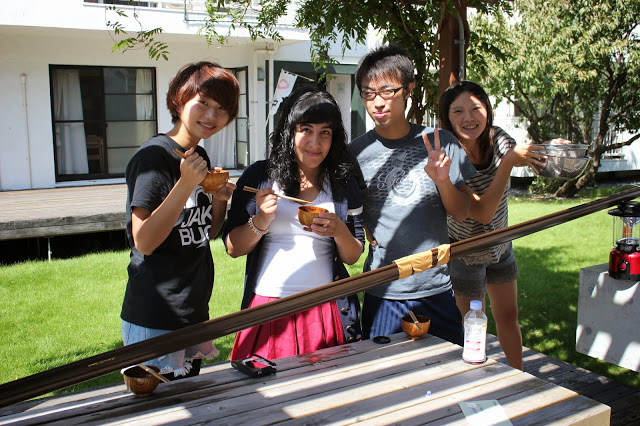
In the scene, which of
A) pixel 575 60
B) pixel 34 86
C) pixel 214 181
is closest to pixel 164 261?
pixel 214 181

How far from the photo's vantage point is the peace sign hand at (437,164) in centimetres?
242

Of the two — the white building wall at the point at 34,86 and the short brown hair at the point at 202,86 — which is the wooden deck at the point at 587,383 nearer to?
the short brown hair at the point at 202,86

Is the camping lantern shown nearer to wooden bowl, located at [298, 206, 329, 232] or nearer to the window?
wooden bowl, located at [298, 206, 329, 232]

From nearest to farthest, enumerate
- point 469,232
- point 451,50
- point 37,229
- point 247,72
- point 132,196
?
point 132,196
point 469,232
point 451,50
point 37,229
point 247,72

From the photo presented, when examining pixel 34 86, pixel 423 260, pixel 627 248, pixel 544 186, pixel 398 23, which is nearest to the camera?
pixel 423 260

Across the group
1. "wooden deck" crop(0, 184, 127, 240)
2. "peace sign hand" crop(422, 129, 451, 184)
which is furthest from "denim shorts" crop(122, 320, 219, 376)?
"wooden deck" crop(0, 184, 127, 240)

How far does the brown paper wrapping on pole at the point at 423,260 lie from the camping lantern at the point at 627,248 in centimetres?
99

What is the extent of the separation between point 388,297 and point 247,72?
418 inches

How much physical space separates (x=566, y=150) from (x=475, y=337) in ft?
3.44

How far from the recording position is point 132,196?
6.87 feet

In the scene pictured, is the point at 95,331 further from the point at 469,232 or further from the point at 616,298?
the point at 616,298

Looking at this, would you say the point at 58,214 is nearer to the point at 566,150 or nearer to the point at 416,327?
the point at 416,327

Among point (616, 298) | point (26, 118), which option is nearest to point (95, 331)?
point (616, 298)

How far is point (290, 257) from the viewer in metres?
2.37
